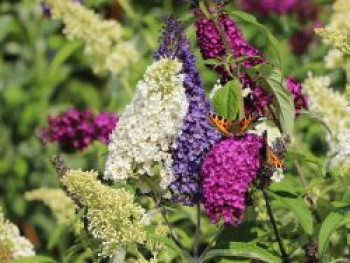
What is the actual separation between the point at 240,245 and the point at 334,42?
0.69 metres

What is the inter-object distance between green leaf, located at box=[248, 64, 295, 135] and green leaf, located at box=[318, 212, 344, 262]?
1.09ft

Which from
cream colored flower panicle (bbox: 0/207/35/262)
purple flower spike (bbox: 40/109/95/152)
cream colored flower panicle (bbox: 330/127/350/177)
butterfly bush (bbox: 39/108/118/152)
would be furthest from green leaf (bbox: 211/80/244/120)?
purple flower spike (bbox: 40/109/95/152)

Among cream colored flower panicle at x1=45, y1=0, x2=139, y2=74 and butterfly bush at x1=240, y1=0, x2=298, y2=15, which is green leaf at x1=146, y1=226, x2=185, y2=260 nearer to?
cream colored flower panicle at x1=45, y1=0, x2=139, y2=74

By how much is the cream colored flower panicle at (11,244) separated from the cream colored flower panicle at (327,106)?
124cm

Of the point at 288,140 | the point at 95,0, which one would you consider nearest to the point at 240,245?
the point at 288,140

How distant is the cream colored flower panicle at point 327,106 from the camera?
13.6 feet

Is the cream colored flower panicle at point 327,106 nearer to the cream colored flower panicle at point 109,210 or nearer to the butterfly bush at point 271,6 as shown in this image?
the cream colored flower panicle at point 109,210

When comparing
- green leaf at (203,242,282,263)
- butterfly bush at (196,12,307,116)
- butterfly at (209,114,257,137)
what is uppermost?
butterfly bush at (196,12,307,116)

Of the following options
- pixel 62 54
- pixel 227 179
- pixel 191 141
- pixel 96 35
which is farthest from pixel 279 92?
pixel 62 54

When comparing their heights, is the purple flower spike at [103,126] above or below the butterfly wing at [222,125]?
below

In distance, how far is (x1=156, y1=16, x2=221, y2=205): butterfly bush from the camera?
296 cm

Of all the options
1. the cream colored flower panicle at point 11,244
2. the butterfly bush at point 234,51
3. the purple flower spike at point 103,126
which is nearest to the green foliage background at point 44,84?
the purple flower spike at point 103,126

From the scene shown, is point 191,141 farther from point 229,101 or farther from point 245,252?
point 245,252

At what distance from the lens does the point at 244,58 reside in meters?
3.22
